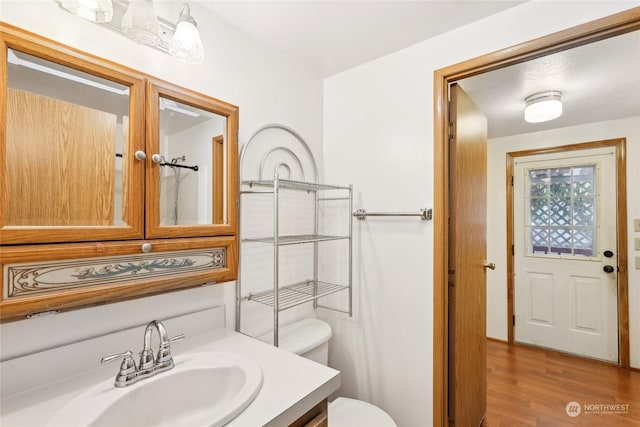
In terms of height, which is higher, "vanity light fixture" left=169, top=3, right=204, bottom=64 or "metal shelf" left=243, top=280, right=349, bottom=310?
"vanity light fixture" left=169, top=3, right=204, bottom=64

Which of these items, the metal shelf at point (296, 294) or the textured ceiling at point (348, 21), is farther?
the metal shelf at point (296, 294)

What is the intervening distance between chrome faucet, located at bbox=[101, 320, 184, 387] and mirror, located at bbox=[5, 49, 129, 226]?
382mm

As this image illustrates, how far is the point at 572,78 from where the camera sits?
1881mm

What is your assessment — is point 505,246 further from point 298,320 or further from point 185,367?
point 185,367

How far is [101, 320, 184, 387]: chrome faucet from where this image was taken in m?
0.87

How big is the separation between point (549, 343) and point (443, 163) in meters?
2.67

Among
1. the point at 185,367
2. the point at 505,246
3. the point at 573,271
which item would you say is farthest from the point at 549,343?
the point at 185,367

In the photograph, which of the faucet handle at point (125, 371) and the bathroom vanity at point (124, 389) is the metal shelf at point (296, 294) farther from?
the faucet handle at point (125, 371)

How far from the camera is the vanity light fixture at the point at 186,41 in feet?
3.36

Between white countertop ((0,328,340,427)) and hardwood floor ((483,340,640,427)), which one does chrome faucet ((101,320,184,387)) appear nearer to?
white countertop ((0,328,340,427))

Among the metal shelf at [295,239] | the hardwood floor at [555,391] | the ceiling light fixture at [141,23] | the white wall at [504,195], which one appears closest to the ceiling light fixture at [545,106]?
the white wall at [504,195]

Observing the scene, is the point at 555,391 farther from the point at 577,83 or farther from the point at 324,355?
the point at 577,83

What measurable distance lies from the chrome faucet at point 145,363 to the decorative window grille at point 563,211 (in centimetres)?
337

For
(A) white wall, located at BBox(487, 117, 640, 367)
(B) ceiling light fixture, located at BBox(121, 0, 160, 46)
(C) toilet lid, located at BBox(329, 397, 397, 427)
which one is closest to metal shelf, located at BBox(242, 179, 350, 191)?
(B) ceiling light fixture, located at BBox(121, 0, 160, 46)
